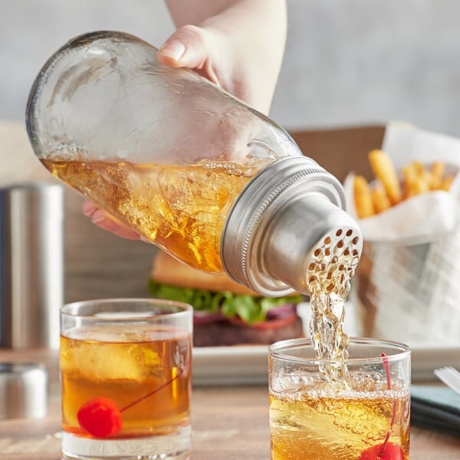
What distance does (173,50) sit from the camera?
1.03m

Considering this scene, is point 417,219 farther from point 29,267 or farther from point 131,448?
point 131,448

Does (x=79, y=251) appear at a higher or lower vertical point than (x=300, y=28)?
lower

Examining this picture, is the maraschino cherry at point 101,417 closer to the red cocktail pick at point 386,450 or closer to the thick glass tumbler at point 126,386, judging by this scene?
the thick glass tumbler at point 126,386

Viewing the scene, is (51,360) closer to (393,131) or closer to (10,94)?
(393,131)

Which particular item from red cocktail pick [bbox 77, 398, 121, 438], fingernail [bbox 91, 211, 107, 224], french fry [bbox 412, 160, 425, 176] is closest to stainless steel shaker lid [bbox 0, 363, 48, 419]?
fingernail [bbox 91, 211, 107, 224]

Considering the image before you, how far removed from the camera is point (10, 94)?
2857 mm

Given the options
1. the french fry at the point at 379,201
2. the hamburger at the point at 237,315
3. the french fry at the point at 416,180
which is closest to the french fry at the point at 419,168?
the french fry at the point at 416,180

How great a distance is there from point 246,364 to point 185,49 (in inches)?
23.3

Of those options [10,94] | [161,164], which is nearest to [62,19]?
[10,94]

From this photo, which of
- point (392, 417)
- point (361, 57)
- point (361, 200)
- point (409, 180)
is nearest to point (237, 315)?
point (361, 200)

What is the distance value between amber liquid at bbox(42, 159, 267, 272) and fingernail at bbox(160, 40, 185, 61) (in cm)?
13

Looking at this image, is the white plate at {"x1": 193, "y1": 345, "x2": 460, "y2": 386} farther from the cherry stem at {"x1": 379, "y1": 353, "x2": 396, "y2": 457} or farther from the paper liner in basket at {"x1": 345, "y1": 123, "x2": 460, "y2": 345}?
the cherry stem at {"x1": 379, "y1": 353, "x2": 396, "y2": 457}

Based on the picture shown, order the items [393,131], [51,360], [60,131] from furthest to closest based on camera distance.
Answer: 1. [393,131]
2. [51,360]
3. [60,131]

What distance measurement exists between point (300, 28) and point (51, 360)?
5.63ft
